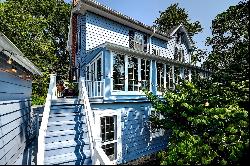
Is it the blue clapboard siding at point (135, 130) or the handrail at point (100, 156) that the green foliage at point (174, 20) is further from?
the handrail at point (100, 156)

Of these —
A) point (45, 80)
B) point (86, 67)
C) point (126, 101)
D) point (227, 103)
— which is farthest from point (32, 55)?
point (227, 103)

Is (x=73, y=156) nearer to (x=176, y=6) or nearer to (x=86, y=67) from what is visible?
(x=86, y=67)

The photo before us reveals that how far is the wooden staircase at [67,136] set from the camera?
23.4 ft

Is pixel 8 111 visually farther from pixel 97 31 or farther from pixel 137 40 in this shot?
pixel 137 40

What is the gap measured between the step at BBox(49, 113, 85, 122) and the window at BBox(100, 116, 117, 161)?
12.6 ft

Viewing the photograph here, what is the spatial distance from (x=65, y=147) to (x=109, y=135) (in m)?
5.92

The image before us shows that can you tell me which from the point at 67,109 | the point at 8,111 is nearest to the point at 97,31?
the point at 67,109

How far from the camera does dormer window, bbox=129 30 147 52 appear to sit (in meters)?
21.1

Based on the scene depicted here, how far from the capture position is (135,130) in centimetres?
1452

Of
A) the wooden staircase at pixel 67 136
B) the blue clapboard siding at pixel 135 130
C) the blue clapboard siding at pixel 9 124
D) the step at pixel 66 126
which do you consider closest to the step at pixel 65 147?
the wooden staircase at pixel 67 136

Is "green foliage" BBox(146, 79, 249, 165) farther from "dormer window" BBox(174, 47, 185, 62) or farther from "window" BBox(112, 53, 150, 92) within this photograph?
"dormer window" BBox(174, 47, 185, 62)

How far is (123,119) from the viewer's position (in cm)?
1388

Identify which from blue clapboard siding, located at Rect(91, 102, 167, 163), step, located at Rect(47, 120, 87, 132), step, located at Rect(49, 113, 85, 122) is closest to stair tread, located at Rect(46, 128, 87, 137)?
step, located at Rect(47, 120, 87, 132)

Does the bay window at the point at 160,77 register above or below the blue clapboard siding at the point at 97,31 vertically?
below
